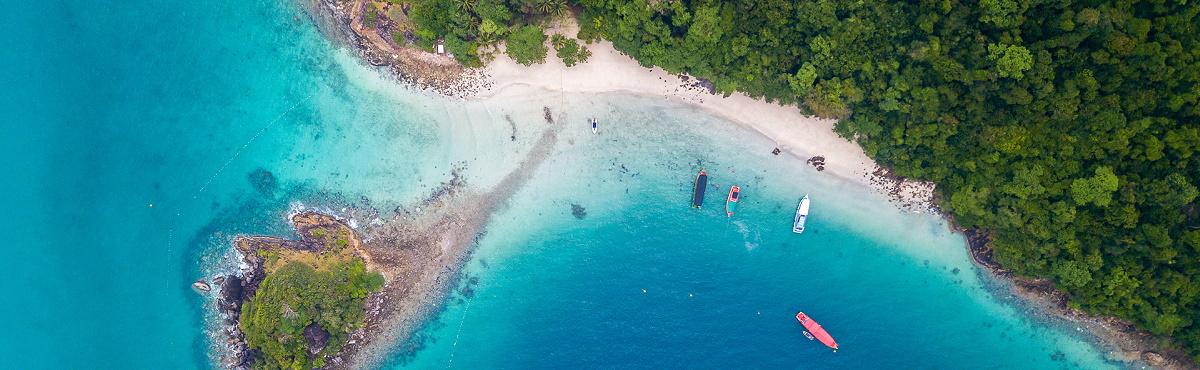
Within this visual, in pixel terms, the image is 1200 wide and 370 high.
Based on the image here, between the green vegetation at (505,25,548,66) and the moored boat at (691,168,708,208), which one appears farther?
the moored boat at (691,168,708,208)

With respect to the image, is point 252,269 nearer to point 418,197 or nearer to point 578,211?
point 418,197

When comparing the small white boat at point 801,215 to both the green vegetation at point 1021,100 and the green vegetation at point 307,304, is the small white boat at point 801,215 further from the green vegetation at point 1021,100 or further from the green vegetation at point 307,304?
the green vegetation at point 307,304

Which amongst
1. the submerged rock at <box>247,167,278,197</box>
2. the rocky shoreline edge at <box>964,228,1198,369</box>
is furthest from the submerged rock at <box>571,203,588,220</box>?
the rocky shoreline edge at <box>964,228,1198,369</box>

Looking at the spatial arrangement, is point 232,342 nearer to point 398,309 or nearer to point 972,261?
point 398,309

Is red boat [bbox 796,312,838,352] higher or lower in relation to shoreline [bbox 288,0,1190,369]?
lower

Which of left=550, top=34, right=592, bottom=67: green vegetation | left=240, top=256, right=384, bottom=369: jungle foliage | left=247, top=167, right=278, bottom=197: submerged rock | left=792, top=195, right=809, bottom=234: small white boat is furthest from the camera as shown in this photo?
left=247, top=167, right=278, bottom=197: submerged rock

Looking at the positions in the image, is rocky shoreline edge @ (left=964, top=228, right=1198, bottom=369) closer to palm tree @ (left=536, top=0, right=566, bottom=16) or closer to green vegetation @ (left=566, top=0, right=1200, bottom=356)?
green vegetation @ (left=566, top=0, right=1200, bottom=356)

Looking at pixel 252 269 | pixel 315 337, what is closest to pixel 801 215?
pixel 315 337

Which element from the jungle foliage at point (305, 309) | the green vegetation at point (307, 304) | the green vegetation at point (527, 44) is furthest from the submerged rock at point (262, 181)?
the green vegetation at point (527, 44)
